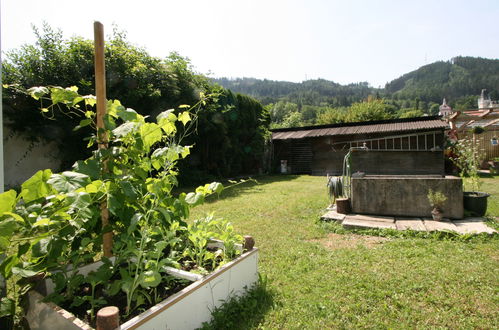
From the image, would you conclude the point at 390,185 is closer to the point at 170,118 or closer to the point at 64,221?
the point at 170,118

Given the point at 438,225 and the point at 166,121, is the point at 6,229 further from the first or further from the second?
the point at 438,225

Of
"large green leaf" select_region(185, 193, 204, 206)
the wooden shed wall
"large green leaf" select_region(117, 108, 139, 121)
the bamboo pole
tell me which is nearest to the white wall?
the bamboo pole

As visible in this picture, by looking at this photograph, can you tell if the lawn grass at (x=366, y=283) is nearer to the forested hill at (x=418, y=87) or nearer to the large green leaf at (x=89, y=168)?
the large green leaf at (x=89, y=168)

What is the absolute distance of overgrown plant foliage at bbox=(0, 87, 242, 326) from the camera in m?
1.43

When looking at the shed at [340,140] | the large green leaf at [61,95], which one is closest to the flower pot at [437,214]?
the shed at [340,140]

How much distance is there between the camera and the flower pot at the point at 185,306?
5.18ft

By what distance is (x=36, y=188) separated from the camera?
156cm

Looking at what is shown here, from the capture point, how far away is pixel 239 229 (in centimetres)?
478

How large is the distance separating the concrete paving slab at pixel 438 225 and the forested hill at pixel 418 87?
6967 centimetres

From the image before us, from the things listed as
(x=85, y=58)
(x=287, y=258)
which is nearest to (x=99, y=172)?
(x=287, y=258)

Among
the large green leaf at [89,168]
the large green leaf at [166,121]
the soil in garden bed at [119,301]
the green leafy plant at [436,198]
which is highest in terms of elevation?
the large green leaf at [166,121]

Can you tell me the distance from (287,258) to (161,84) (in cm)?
724

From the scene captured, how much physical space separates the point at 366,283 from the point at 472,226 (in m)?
2.97

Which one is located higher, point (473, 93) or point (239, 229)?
point (473, 93)
